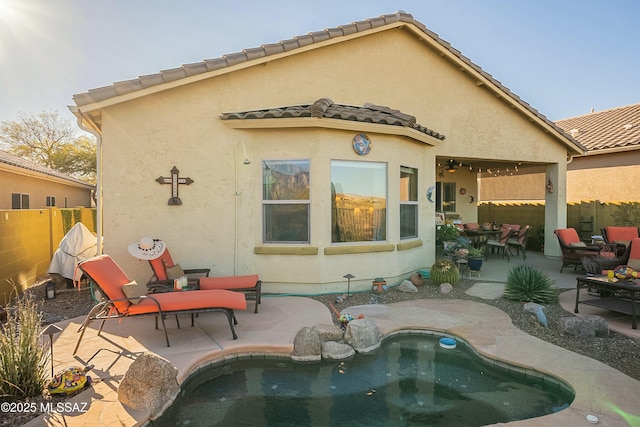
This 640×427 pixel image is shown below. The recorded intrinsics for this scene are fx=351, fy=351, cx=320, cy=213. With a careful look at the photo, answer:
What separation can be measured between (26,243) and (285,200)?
24.0 feet

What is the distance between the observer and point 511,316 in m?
6.89

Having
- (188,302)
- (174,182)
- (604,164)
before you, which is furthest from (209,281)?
(604,164)

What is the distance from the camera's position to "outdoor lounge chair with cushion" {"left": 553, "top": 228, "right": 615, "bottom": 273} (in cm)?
1076

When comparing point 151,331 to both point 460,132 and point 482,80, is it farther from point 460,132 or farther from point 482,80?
point 482,80

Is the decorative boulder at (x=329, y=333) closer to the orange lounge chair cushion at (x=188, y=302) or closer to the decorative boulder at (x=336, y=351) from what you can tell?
the decorative boulder at (x=336, y=351)

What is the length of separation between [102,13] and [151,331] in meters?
8.60

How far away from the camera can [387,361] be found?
522 centimetres

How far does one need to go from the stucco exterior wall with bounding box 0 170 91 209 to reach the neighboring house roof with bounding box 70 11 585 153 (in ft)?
34.2

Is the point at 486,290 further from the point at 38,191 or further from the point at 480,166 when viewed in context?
the point at 38,191

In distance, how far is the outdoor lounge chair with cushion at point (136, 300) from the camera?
5.38 meters

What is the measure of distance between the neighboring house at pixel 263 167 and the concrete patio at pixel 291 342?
1.42 m

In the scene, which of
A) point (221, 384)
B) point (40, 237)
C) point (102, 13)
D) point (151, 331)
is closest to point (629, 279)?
point (221, 384)

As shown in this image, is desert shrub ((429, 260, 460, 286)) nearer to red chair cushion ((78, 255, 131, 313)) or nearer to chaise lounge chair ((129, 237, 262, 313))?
chaise lounge chair ((129, 237, 262, 313))

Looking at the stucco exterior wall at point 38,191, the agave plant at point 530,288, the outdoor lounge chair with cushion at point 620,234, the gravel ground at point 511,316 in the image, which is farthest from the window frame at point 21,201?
the outdoor lounge chair with cushion at point 620,234
